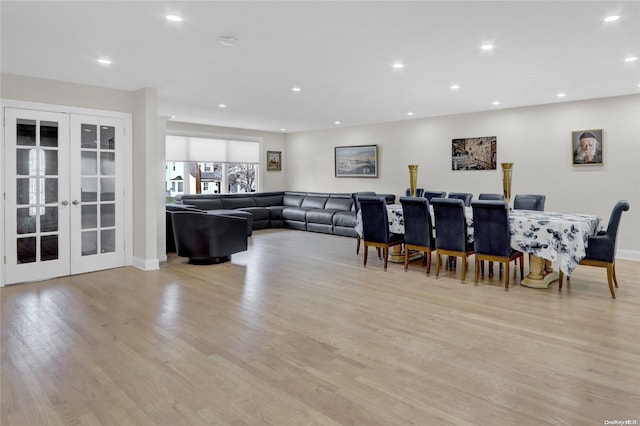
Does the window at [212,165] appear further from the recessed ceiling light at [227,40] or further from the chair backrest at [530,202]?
the chair backrest at [530,202]

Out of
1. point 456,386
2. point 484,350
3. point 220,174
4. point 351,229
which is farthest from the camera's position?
point 220,174

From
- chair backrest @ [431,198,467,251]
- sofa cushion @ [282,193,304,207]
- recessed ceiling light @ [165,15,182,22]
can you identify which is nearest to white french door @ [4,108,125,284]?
recessed ceiling light @ [165,15,182,22]

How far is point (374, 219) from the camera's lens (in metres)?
5.49

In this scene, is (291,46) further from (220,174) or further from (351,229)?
(220,174)

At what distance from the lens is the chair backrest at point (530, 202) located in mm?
5724

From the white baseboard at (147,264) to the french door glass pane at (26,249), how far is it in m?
1.16

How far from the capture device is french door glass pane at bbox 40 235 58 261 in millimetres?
4898

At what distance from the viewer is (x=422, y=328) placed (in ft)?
10.9

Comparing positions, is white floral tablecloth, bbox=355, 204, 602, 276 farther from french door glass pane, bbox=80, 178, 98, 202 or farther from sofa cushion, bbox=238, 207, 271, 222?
sofa cushion, bbox=238, 207, 271, 222

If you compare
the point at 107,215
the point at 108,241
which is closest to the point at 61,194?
the point at 107,215

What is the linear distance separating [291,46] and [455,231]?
271cm

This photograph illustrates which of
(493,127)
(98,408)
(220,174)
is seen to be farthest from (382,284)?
(220,174)

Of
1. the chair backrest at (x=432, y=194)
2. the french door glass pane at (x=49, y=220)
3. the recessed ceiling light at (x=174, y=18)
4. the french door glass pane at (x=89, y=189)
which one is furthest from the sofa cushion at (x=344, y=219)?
the recessed ceiling light at (x=174, y=18)

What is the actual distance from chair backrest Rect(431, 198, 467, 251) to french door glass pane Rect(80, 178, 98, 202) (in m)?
4.24
